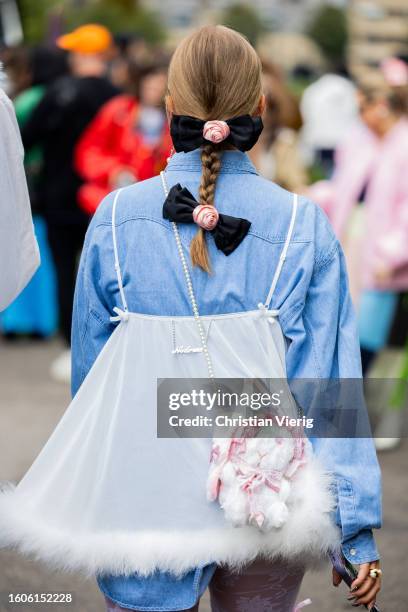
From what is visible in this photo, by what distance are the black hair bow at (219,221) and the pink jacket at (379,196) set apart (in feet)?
10.1

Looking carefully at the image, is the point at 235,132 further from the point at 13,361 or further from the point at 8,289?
the point at 13,361

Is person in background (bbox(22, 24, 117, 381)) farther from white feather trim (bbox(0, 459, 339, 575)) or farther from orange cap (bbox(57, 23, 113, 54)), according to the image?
white feather trim (bbox(0, 459, 339, 575))

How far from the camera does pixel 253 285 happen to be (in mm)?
2324

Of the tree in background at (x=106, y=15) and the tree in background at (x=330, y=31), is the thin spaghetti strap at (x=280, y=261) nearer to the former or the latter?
the tree in background at (x=106, y=15)

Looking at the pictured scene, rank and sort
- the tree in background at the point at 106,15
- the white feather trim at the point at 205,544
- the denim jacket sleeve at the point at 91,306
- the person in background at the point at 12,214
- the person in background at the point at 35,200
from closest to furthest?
1. the white feather trim at the point at 205,544
2. the denim jacket sleeve at the point at 91,306
3. the person in background at the point at 12,214
4. the person in background at the point at 35,200
5. the tree in background at the point at 106,15

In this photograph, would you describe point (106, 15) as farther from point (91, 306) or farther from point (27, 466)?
point (91, 306)

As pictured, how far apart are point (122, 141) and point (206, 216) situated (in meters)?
4.68

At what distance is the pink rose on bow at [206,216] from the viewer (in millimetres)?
2283

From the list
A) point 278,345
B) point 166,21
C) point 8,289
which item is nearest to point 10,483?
point 8,289

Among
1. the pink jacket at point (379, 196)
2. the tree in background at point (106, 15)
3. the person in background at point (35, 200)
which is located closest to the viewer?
the pink jacket at point (379, 196)

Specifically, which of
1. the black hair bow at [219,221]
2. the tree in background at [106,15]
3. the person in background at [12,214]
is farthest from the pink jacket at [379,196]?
the tree in background at [106,15]

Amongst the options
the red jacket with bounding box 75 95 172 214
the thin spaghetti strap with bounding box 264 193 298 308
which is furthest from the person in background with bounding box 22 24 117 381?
the thin spaghetti strap with bounding box 264 193 298 308

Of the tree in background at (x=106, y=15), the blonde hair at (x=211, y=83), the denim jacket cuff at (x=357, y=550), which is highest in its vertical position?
the blonde hair at (x=211, y=83)

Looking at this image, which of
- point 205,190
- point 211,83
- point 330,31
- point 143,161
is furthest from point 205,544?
point 330,31
